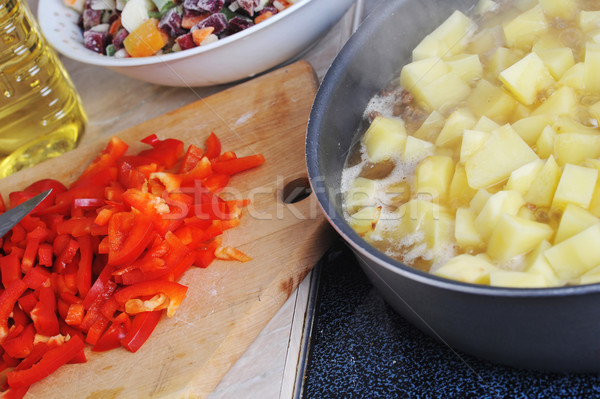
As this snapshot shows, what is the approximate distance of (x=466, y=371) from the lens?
137 cm

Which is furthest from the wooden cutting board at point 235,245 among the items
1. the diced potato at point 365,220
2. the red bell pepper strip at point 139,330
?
the diced potato at point 365,220

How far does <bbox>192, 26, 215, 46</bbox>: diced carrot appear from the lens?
1.96 m

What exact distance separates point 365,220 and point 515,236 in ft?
1.17

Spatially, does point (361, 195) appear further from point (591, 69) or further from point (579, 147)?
point (591, 69)

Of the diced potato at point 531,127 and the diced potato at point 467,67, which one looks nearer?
the diced potato at point 531,127

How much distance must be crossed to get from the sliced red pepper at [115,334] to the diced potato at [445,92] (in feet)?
3.35

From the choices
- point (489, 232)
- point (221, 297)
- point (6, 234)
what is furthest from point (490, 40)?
point (6, 234)

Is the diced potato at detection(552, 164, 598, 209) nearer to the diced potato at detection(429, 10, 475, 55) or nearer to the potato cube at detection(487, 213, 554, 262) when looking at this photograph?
the potato cube at detection(487, 213, 554, 262)

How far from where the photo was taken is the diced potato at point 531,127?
55.9 inches

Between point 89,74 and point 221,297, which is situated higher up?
point 89,74

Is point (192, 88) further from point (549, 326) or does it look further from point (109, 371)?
point (549, 326)

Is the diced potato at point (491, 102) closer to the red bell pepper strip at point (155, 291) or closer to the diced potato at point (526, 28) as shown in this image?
the diced potato at point (526, 28)

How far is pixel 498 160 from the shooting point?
136cm

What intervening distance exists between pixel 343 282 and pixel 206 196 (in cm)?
49
